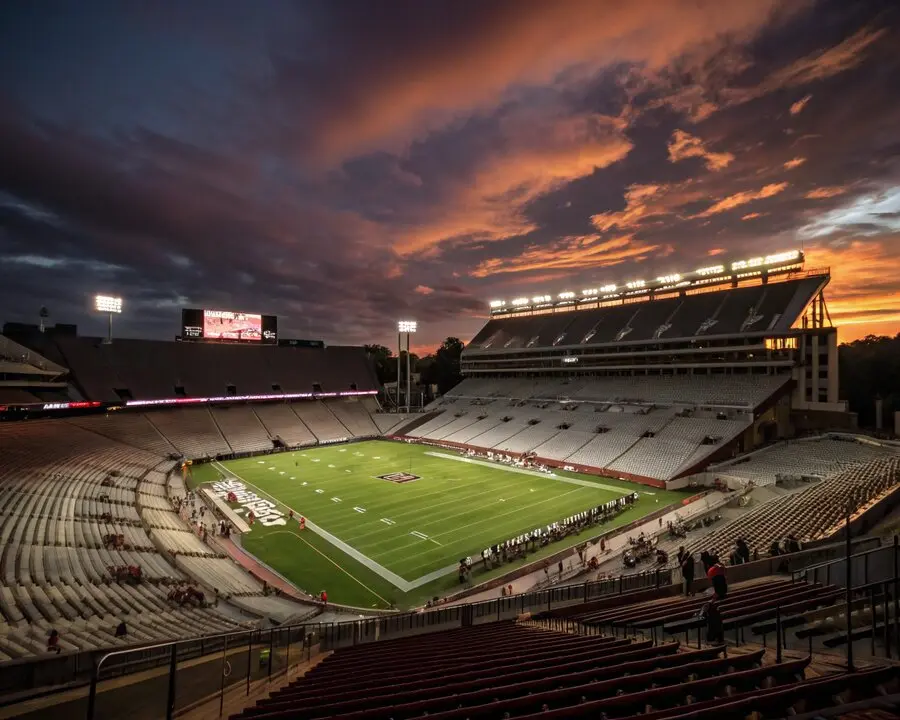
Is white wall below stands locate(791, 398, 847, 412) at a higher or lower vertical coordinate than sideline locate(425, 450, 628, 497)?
higher

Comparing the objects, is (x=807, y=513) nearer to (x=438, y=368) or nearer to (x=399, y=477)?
(x=399, y=477)

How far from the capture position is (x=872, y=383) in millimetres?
47469

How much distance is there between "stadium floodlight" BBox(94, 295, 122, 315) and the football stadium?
0.26 m

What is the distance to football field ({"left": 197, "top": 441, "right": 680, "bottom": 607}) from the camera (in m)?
21.0

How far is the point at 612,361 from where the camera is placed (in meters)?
57.1

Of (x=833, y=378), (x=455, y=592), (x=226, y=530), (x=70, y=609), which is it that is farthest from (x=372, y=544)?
(x=833, y=378)

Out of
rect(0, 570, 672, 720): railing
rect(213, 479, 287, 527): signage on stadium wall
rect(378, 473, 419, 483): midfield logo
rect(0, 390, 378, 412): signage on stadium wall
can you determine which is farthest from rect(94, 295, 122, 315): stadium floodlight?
rect(0, 570, 672, 720): railing

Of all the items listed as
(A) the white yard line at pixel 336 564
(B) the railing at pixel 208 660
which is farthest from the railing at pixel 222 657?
(A) the white yard line at pixel 336 564

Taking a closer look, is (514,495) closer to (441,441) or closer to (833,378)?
(441,441)

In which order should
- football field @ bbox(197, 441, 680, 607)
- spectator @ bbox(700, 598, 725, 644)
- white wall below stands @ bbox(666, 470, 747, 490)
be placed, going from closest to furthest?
1. spectator @ bbox(700, 598, 725, 644)
2. football field @ bbox(197, 441, 680, 607)
3. white wall below stands @ bbox(666, 470, 747, 490)

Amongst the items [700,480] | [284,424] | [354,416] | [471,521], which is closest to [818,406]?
[700,480]

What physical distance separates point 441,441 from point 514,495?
21702 mm

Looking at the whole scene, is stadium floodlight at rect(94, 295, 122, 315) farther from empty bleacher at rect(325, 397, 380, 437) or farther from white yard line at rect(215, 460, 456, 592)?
white yard line at rect(215, 460, 456, 592)

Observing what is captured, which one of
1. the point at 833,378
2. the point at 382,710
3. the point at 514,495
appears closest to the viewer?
the point at 382,710
